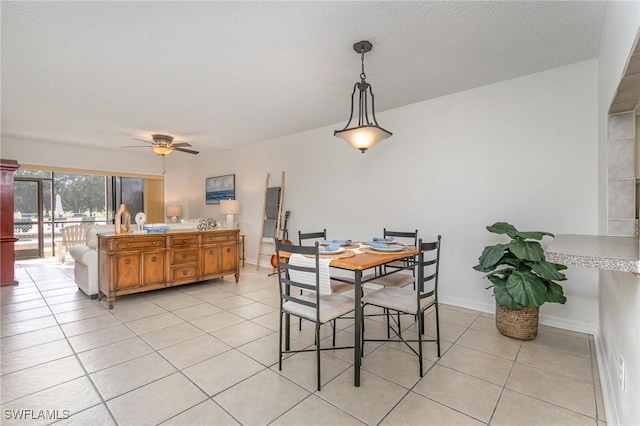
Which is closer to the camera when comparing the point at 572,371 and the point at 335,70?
the point at 572,371

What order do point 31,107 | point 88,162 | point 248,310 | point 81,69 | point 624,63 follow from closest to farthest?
point 624,63
point 81,69
point 248,310
point 31,107
point 88,162

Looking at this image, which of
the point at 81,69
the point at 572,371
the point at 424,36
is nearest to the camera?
the point at 572,371

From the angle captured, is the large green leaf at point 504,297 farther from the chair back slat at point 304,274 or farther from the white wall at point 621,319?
the chair back slat at point 304,274

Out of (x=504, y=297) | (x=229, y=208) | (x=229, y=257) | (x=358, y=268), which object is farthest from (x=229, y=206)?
(x=504, y=297)

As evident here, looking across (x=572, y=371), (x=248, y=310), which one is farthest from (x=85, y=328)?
(x=572, y=371)

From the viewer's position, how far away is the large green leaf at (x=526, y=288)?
7.79 feet

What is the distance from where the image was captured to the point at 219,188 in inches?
270

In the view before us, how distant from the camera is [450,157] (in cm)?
349

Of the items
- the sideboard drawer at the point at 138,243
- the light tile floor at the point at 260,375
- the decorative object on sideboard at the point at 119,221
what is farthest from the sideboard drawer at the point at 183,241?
the light tile floor at the point at 260,375

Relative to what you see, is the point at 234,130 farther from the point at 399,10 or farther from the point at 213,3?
the point at 399,10

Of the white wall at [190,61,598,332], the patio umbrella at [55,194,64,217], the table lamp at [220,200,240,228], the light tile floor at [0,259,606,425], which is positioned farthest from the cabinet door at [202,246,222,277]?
the patio umbrella at [55,194,64,217]

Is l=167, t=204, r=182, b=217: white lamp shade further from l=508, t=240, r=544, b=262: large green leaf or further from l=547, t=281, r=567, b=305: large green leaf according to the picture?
l=547, t=281, r=567, b=305: large green leaf

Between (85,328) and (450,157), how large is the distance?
4.28 meters

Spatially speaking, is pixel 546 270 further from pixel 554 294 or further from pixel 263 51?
pixel 263 51
